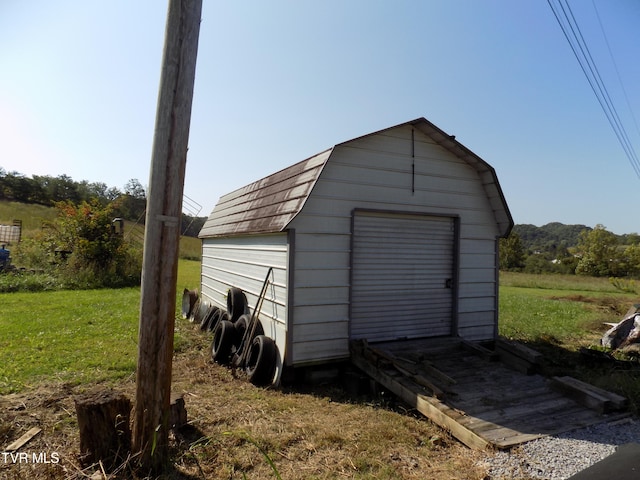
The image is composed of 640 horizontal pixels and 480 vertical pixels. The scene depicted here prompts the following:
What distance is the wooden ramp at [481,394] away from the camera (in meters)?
3.97

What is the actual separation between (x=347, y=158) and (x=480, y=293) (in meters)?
3.68

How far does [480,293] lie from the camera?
7074mm

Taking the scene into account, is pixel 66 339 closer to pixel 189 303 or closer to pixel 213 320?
pixel 213 320

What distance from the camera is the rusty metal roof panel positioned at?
579 centimetres

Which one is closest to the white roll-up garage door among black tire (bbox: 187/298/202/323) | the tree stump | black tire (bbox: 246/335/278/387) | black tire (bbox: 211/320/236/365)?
black tire (bbox: 246/335/278/387)

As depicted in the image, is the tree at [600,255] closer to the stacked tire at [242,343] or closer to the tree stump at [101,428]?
the stacked tire at [242,343]

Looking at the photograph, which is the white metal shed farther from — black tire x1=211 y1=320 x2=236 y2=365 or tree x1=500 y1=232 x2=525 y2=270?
tree x1=500 y1=232 x2=525 y2=270

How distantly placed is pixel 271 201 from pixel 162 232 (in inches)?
147

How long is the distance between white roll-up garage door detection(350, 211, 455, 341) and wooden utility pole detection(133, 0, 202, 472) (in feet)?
11.1

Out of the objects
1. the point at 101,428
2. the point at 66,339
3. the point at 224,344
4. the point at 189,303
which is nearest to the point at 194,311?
the point at 189,303

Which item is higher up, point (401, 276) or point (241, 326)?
point (401, 276)

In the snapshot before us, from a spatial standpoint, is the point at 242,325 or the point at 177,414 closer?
the point at 177,414

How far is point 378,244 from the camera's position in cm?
634

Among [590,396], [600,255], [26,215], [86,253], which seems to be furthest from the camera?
[600,255]
